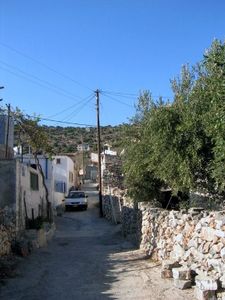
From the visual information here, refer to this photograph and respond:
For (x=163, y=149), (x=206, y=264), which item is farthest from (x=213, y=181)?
(x=206, y=264)

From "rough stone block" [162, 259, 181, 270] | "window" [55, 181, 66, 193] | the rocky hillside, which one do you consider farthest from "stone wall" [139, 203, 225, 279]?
the rocky hillside

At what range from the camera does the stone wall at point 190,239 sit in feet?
37.8

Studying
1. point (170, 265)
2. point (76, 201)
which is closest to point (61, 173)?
point (76, 201)

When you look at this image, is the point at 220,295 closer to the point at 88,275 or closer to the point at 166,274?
the point at 166,274

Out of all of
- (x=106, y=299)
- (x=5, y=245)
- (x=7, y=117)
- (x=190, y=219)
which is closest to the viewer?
(x=106, y=299)

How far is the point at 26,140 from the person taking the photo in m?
30.0

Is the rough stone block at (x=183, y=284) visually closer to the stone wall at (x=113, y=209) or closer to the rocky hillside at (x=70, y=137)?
the stone wall at (x=113, y=209)

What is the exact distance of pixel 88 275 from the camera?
48.1ft

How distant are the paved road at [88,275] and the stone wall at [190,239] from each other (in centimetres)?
68

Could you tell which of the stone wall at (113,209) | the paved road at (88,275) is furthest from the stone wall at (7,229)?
the stone wall at (113,209)

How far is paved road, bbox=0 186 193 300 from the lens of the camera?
39.3 ft

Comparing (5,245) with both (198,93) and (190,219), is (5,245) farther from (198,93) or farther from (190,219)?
(198,93)

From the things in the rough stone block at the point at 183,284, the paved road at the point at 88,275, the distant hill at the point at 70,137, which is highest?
the distant hill at the point at 70,137

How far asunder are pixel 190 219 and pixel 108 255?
19.9 feet
